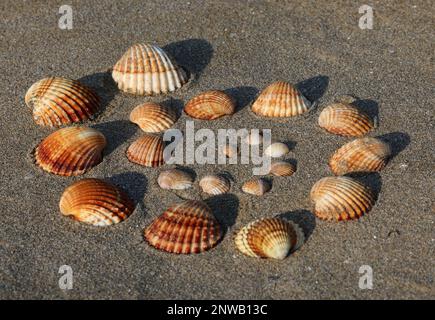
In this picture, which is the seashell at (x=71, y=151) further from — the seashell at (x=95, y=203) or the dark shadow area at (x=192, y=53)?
the dark shadow area at (x=192, y=53)

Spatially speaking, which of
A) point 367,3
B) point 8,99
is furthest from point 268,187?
point 367,3

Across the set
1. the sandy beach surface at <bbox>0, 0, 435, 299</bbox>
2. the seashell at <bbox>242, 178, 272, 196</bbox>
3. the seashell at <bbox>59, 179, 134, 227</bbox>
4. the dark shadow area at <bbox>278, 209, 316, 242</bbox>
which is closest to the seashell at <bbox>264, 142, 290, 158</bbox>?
the sandy beach surface at <bbox>0, 0, 435, 299</bbox>

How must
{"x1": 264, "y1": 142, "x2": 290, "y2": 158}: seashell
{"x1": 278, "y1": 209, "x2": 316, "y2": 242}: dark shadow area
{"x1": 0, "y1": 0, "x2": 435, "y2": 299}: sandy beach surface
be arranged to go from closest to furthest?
{"x1": 0, "y1": 0, "x2": 435, "y2": 299}: sandy beach surface
{"x1": 278, "y1": 209, "x2": 316, "y2": 242}: dark shadow area
{"x1": 264, "y1": 142, "x2": 290, "y2": 158}: seashell

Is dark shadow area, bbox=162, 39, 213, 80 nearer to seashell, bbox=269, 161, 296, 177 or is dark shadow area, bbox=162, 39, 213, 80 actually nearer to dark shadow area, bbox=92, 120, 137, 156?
dark shadow area, bbox=92, 120, 137, 156

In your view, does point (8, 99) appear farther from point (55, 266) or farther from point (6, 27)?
point (55, 266)

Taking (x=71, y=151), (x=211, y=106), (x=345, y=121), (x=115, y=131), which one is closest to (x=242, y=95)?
(x=211, y=106)

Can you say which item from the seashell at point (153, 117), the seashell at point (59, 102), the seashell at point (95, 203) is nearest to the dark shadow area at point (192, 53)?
the seashell at point (153, 117)
